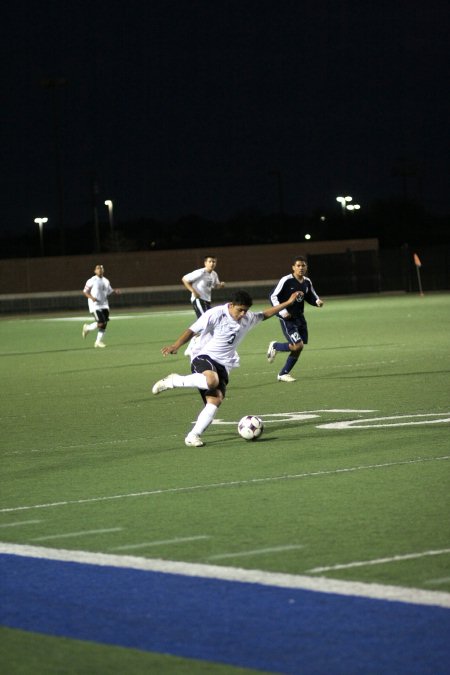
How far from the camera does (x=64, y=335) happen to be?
3794 centimetres

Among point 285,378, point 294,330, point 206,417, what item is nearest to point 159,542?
point 206,417

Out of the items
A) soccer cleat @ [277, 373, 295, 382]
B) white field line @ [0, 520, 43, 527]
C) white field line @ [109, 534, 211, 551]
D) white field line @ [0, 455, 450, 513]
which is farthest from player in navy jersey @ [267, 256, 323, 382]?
white field line @ [109, 534, 211, 551]

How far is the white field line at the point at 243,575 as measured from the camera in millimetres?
6320

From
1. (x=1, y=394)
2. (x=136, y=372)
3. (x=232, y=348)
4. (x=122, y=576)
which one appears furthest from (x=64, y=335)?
(x=122, y=576)

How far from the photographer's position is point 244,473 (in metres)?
A: 10.7

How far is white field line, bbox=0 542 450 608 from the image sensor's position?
632cm

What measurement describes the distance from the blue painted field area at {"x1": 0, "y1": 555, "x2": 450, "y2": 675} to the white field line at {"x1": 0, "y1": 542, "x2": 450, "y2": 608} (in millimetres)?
93

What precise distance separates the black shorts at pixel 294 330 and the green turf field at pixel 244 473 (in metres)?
0.70

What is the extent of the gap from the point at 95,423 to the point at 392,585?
8.98m

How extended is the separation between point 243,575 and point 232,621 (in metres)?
0.94

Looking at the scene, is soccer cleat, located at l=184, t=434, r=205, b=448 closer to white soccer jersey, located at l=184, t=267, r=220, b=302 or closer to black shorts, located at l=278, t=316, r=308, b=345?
black shorts, located at l=278, t=316, r=308, b=345

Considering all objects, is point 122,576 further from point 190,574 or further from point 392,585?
point 392,585

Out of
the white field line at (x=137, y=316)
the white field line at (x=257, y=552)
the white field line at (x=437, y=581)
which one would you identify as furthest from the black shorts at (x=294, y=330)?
the white field line at (x=137, y=316)

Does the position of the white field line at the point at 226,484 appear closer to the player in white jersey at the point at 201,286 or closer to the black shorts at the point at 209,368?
the black shorts at the point at 209,368
